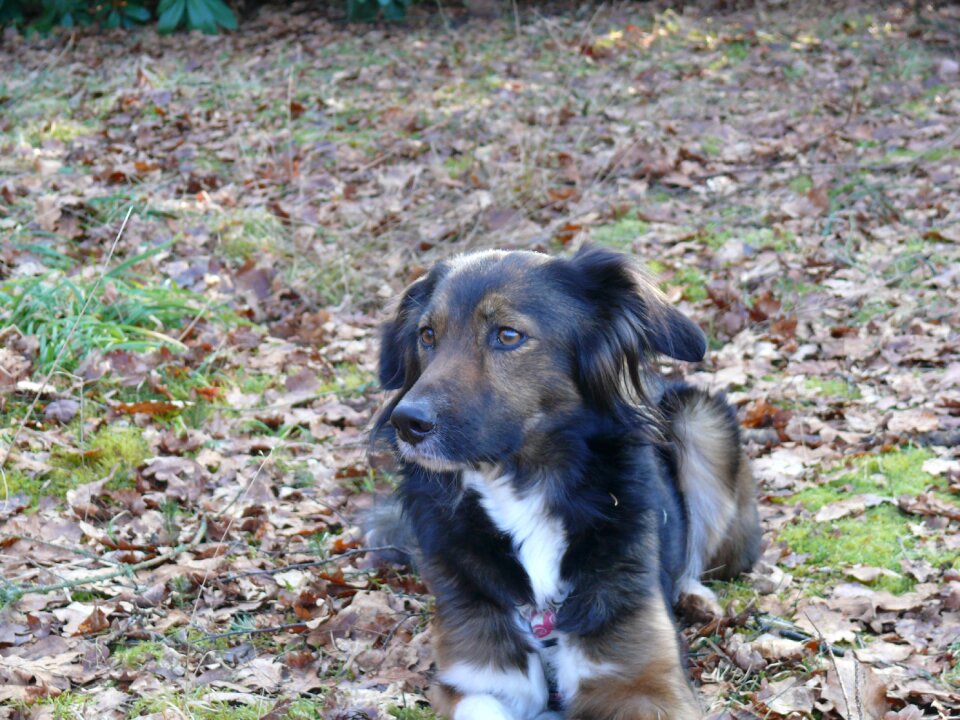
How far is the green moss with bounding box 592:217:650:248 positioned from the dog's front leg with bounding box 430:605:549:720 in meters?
4.67

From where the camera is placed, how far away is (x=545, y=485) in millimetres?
3412

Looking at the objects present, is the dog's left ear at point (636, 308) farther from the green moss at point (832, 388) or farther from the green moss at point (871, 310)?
the green moss at point (871, 310)

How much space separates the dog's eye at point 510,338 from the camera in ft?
11.1

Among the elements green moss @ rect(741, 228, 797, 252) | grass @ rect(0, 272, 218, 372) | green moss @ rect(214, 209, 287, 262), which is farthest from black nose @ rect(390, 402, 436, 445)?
green moss @ rect(741, 228, 797, 252)

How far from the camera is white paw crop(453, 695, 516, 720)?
319 centimetres

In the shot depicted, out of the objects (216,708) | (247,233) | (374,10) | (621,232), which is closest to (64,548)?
(216,708)

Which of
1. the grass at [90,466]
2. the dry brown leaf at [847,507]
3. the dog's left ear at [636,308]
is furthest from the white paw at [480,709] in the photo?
the grass at [90,466]

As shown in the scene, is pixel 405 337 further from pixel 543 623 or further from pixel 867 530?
pixel 867 530

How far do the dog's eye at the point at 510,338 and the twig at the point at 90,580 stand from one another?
6.05ft

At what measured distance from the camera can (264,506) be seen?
15.9ft

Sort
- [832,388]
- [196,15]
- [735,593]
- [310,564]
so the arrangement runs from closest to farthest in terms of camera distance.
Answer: [735,593]
[310,564]
[832,388]
[196,15]

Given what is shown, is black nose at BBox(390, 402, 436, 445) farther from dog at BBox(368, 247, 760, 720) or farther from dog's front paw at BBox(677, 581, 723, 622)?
dog's front paw at BBox(677, 581, 723, 622)

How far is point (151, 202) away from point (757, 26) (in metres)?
8.36

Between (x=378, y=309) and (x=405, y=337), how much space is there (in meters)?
3.33
